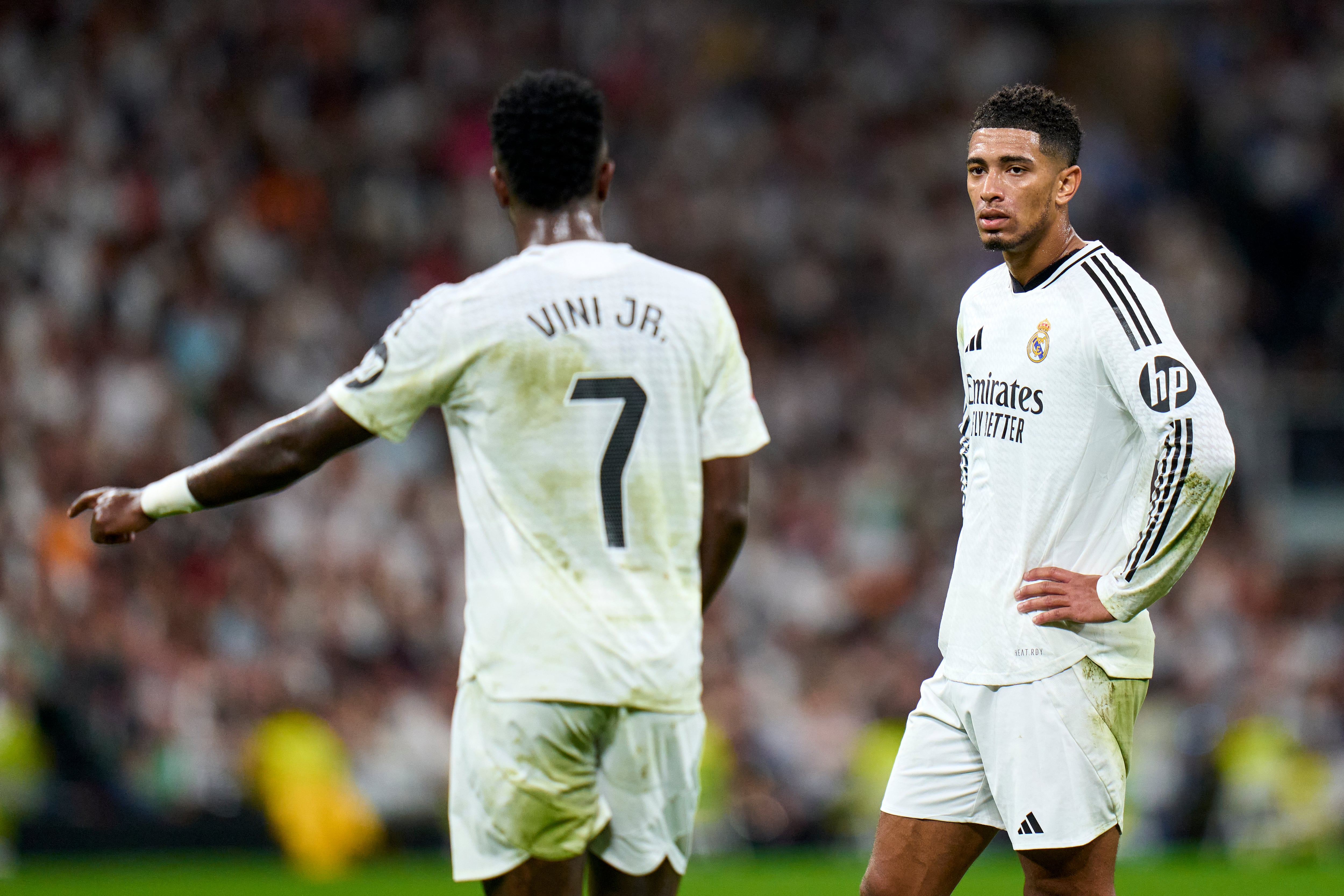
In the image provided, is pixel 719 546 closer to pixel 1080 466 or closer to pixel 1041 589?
pixel 1041 589

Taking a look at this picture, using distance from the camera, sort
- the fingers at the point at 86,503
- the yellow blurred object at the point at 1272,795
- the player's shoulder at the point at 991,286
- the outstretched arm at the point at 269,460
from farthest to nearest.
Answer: the yellow blurred object at the point at 1272,795 → the player's shoulder at the point at 991,286 → the fingers at the point at 86,503 → the outstretched arm at the point at 269,460

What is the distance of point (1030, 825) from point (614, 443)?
137 centimetres

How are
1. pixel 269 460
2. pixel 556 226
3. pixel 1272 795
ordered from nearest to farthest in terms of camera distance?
pixel 269 460 → pixel 556 226 → pixel 1272 795

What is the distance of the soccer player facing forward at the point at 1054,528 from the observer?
3.97 meters

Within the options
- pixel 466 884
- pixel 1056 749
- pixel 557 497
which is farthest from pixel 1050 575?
pixel 466 884

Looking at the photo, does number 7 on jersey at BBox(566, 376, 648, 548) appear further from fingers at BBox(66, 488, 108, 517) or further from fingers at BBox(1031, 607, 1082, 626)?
fingers at BBox(66, 488, 108, 517)

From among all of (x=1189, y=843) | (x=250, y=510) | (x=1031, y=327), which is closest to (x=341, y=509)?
(x=250, y=510)

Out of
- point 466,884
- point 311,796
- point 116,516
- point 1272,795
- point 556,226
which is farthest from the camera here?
point 1272,795

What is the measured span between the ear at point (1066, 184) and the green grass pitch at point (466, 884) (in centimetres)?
693

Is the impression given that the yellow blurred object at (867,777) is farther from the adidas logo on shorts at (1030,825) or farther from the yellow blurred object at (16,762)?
the adidas logo on shorts at (1030,825)

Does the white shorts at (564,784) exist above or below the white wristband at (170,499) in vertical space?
below

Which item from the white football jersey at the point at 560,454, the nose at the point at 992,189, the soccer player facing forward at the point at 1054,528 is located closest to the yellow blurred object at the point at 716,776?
the soccer player facing forward at the point at 1054,528

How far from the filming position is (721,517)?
14.0 feet

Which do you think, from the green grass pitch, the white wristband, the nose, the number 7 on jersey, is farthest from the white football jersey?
the green grass pitch
